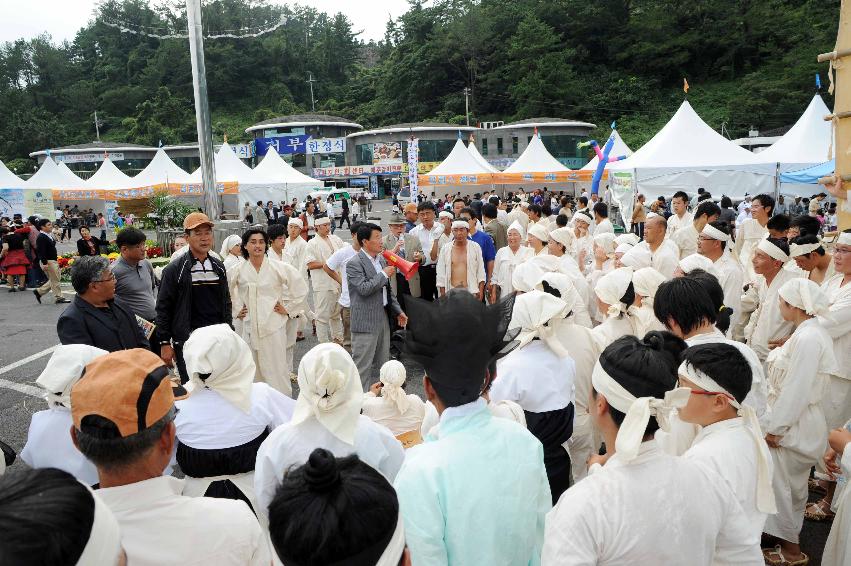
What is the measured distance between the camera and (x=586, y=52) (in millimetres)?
55562

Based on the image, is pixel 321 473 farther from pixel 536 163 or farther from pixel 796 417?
pixel 536 163

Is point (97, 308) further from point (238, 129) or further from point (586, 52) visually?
point (238, 129)

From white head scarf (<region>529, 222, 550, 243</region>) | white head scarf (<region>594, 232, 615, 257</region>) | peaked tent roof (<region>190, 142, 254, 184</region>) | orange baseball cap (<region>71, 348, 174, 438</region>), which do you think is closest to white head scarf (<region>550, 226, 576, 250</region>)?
white head scarf (<region>529, 222, 550, 243</region>)

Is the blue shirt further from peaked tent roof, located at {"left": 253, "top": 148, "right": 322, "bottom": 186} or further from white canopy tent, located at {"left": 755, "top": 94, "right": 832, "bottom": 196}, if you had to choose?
peaked tent roof, located at {"left": 253, "top": 148, "right": 322, "bottom": 186}

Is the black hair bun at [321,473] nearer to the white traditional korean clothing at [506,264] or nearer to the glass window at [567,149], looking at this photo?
the white traditional korean clothing at [506,264]

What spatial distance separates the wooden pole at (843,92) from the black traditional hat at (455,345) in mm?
3108

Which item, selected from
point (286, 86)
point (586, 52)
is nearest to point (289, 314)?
point (586, 52)

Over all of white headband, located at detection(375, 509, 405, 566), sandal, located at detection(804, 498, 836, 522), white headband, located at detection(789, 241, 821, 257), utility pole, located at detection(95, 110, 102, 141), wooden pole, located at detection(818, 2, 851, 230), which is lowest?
sandal, located at detection(804, 498, 836, 522)

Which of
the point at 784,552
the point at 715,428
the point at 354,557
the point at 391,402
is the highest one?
the point at 354,557

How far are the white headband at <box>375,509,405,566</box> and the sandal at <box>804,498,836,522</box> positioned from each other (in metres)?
3.35

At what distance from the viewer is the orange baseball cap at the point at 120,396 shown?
1.59 metres

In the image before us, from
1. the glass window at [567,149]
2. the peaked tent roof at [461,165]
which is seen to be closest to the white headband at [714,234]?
the peaked tent roof at [461,165]

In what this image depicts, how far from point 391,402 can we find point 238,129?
2792 inches

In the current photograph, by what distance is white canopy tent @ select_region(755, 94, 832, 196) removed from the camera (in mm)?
15203
